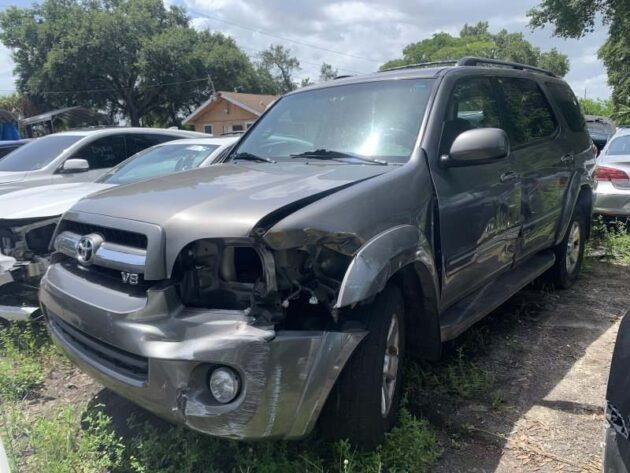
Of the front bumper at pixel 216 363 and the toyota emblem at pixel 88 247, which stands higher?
the toyota emblem at pixel 88 247

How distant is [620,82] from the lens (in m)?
29.4

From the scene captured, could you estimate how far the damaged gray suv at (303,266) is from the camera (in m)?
2.17

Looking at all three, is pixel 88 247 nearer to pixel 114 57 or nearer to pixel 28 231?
pixel 28 231

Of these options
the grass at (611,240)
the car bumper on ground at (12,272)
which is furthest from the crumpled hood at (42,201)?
the grass at (611,240)

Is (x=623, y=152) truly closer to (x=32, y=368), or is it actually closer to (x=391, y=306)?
(x=391, y=306)

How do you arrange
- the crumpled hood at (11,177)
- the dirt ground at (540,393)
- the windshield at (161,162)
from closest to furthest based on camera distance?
the dirt ground at (540,393), the windshield at (161,162), the crumpled hood at (11,177)

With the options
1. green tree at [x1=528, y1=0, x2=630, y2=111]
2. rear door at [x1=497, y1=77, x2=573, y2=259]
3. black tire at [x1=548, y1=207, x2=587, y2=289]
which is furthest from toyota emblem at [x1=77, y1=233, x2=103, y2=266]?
green tree at [x1=528, y1=0, x2=630, y2=111]

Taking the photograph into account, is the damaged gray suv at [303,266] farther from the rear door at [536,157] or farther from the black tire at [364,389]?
the rear door at [536,157]

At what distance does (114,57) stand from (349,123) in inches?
1460

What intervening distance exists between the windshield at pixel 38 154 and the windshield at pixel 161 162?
178 cm

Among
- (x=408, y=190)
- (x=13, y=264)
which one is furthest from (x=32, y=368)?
(x=408, y=190)

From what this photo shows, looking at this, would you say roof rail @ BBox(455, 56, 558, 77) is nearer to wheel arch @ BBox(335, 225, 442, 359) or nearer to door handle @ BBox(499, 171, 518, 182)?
door handle @ BBox(499, 171, 518, 182)

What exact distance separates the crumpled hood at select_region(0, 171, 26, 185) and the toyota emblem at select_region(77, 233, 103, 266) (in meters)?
4.95

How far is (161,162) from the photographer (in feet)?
19.7
